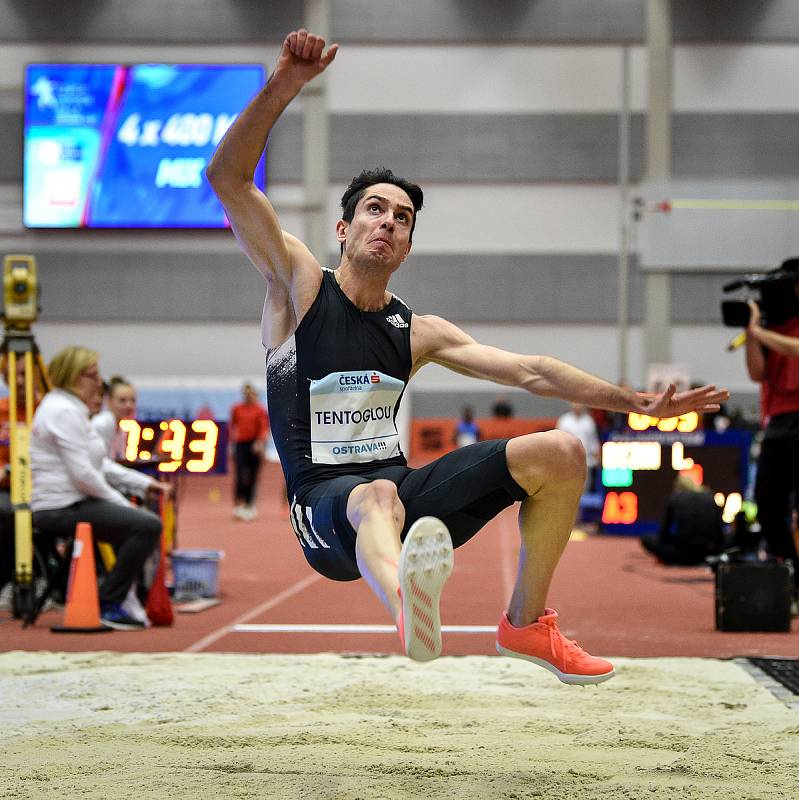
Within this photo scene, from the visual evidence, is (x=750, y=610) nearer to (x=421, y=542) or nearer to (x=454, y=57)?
(x=421, y=542)

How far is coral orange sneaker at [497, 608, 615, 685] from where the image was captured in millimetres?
3932

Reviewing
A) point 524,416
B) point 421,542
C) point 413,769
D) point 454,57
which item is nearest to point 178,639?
point 413,769

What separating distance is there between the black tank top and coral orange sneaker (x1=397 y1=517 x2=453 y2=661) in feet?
2.37

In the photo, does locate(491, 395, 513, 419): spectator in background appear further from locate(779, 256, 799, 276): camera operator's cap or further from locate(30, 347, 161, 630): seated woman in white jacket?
locate(30, 347, 161, 630): seated woman in white jacket

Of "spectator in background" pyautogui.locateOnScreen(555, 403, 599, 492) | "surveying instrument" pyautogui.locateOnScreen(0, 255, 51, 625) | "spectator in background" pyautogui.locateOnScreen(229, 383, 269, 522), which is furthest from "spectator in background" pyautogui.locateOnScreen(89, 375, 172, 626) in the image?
"spectator in background" pyautogui.locateOnScreen(555, 403, 599, 492)

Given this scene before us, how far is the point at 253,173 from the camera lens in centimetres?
374

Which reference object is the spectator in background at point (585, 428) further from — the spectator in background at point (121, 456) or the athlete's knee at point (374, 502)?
the athlete's knee at point (374, 502)

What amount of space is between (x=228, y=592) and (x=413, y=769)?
556 centimetres

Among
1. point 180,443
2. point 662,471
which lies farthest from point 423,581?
point 662,471

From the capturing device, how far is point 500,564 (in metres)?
11.5

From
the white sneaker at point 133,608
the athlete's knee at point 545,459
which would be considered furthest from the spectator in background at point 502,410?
the athlete's knee at point 545,459

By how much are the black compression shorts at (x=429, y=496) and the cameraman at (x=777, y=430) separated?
4.05 metres

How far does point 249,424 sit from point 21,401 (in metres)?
8.37

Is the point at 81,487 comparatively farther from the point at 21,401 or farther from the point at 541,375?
the point at 541,375
